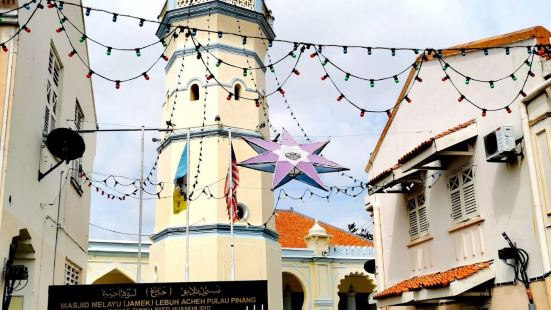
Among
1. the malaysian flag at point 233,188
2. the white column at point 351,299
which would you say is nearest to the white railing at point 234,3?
the malaysian flag at point 233,188

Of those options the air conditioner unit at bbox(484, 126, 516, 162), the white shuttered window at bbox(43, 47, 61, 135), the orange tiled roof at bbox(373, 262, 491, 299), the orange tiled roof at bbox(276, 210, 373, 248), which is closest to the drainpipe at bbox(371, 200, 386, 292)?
the orange tiled roof at bbox(373, 262, 491, 299)

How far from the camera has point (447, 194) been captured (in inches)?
509

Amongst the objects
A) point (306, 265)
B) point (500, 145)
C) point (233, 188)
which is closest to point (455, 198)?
point (500, 145)

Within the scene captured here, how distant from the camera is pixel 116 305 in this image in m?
8.32

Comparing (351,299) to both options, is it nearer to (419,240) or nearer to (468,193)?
(419,240)

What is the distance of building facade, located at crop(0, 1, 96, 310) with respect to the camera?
870cm

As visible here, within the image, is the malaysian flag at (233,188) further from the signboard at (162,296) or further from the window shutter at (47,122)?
the signboard at (162,296)

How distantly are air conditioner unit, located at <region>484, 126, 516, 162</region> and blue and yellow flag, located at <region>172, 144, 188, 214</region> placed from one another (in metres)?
11.0

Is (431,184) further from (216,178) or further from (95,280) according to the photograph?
(95,280)

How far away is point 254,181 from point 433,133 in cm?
846

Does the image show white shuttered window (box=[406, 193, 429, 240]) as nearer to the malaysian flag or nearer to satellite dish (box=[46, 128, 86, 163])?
the malaysian flag

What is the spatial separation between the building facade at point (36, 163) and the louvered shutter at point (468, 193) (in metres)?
7.63

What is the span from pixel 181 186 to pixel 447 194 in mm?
10192

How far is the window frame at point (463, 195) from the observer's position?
12164 millimetres
